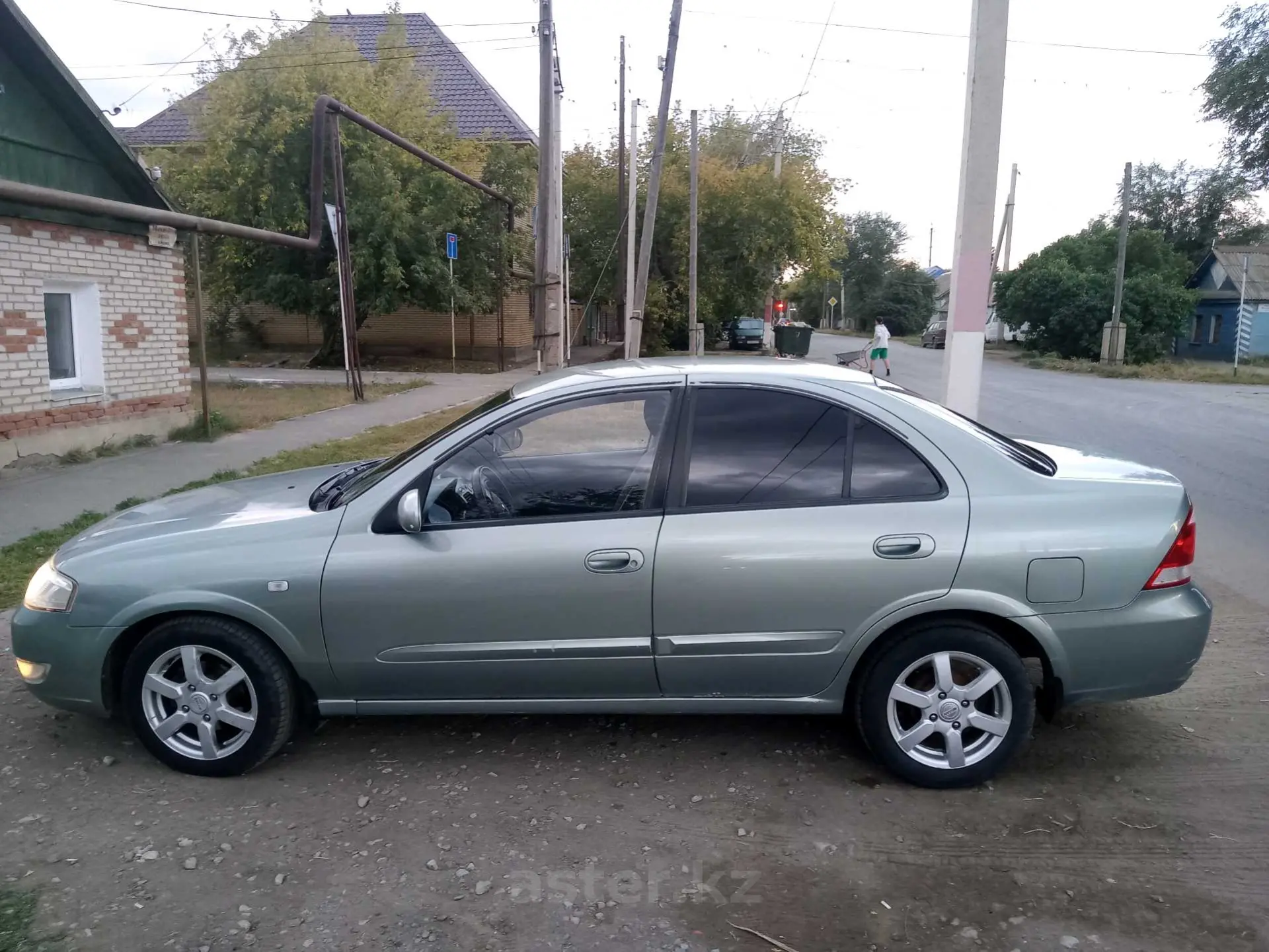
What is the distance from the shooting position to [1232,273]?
143 feet

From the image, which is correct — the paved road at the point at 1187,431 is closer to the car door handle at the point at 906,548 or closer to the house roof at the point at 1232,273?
the car door handle at the point at 906,548

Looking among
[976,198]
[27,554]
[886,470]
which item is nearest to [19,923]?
[886,470]

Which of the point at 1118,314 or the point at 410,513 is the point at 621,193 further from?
the point at 410,513

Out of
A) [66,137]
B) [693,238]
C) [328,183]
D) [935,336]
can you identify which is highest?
[328,183]

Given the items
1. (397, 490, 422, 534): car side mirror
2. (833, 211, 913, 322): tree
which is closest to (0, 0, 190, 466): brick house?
(397, 490, 422, 534): car side mirror

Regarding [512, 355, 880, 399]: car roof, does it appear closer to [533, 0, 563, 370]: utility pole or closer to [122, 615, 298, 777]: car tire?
[122, 615, 298, 777]: car tire

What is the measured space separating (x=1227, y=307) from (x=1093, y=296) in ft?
28.6

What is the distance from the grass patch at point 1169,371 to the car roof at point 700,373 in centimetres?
2660

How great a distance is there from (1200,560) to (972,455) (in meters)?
4.33

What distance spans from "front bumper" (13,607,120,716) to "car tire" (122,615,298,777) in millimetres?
106

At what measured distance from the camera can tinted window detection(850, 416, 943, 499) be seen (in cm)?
378

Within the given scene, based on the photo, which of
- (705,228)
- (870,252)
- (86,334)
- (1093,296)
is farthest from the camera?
(870,252)

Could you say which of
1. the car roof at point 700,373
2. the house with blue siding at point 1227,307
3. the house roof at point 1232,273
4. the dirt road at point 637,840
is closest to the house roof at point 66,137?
the dirt road at point 637,840

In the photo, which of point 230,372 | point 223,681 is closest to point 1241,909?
point 223,681
